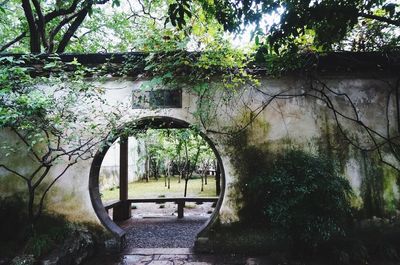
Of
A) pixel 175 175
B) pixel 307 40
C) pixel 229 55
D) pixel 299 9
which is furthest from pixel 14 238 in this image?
pixel 175 175

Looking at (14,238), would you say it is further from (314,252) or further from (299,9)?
(299,9)

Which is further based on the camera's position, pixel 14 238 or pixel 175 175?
pixel 175 175

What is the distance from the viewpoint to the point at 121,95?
6395 mm

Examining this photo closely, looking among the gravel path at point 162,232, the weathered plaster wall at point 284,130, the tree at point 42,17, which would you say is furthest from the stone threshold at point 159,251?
the tree at point 42,17

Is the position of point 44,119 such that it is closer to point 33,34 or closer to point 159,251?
point 159,251

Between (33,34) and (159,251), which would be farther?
(33,34)

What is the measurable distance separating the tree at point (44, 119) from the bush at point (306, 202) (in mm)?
3174

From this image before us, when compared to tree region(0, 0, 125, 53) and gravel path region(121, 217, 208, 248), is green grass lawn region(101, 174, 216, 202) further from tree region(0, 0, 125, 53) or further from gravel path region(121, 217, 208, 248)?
tree region(0, 0, 125, 53)

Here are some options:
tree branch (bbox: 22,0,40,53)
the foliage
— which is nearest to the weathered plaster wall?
tree branch (bbox: 22,0,40,53)

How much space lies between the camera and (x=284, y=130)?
6.23m

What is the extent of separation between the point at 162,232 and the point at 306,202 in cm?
474

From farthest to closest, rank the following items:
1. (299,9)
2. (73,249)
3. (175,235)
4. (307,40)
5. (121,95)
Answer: (175,235) < (121,95) < (307,40) < (73,249) < (299,9)

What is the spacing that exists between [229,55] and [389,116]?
3.45 metres

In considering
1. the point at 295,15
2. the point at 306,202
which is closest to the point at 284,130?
the point at 306,202
